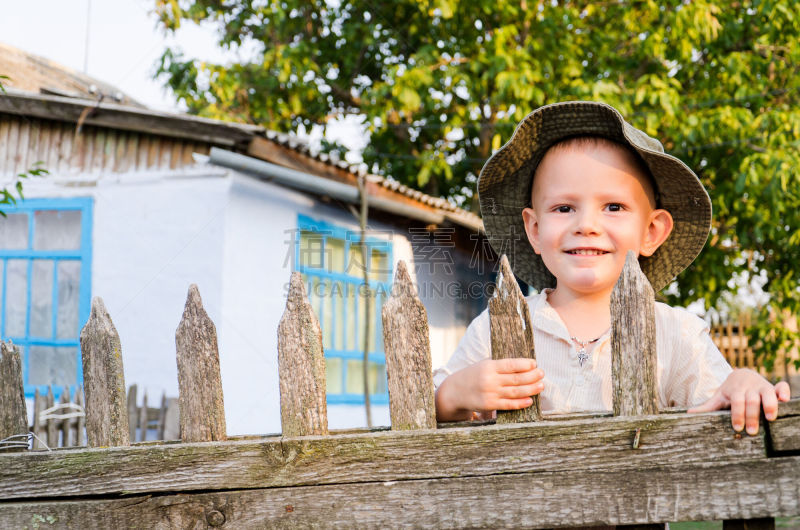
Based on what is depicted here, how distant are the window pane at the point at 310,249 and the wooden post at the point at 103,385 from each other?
18.4 ft

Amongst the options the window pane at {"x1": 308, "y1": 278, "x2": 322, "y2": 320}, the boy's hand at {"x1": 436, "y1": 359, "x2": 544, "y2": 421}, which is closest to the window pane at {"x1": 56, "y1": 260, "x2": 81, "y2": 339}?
the window pane at {"x1": 308, "y1": 278, "x2": 322, "y2": 320}

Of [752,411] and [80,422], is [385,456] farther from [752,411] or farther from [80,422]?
[80,422]

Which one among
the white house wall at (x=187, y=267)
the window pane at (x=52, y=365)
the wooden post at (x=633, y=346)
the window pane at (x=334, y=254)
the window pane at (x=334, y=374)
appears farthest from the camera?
the window pane at (x=334, y=254)

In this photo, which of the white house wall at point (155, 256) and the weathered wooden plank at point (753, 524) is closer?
the weathered wooden plank at point (753, 524)

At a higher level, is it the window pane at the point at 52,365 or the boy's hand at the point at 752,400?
the window pane at the point at 52,365

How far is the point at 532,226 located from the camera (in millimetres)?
2219

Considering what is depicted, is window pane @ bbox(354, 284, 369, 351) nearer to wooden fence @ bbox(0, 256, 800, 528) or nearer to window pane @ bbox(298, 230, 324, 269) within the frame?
window pane @ bbox(298, 230, 324, 269)

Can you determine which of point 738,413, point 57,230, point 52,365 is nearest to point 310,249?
point 57,230

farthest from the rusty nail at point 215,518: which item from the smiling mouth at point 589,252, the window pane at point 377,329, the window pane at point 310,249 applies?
the window pane at point 377,329

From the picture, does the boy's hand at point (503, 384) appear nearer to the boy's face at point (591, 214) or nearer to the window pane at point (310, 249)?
the boy's face at point (591, 214)

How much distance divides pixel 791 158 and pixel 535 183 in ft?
23.4

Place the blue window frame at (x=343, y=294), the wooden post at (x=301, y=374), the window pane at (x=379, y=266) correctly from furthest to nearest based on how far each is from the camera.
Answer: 1. the window pane at (x=379, y=266)
2. the blue window frame at (x=343, y=294)
3. the wooden post at (x=301, y=374)

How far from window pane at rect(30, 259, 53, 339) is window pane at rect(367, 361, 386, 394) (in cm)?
332

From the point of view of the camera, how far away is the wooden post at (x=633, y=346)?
1346 mm
